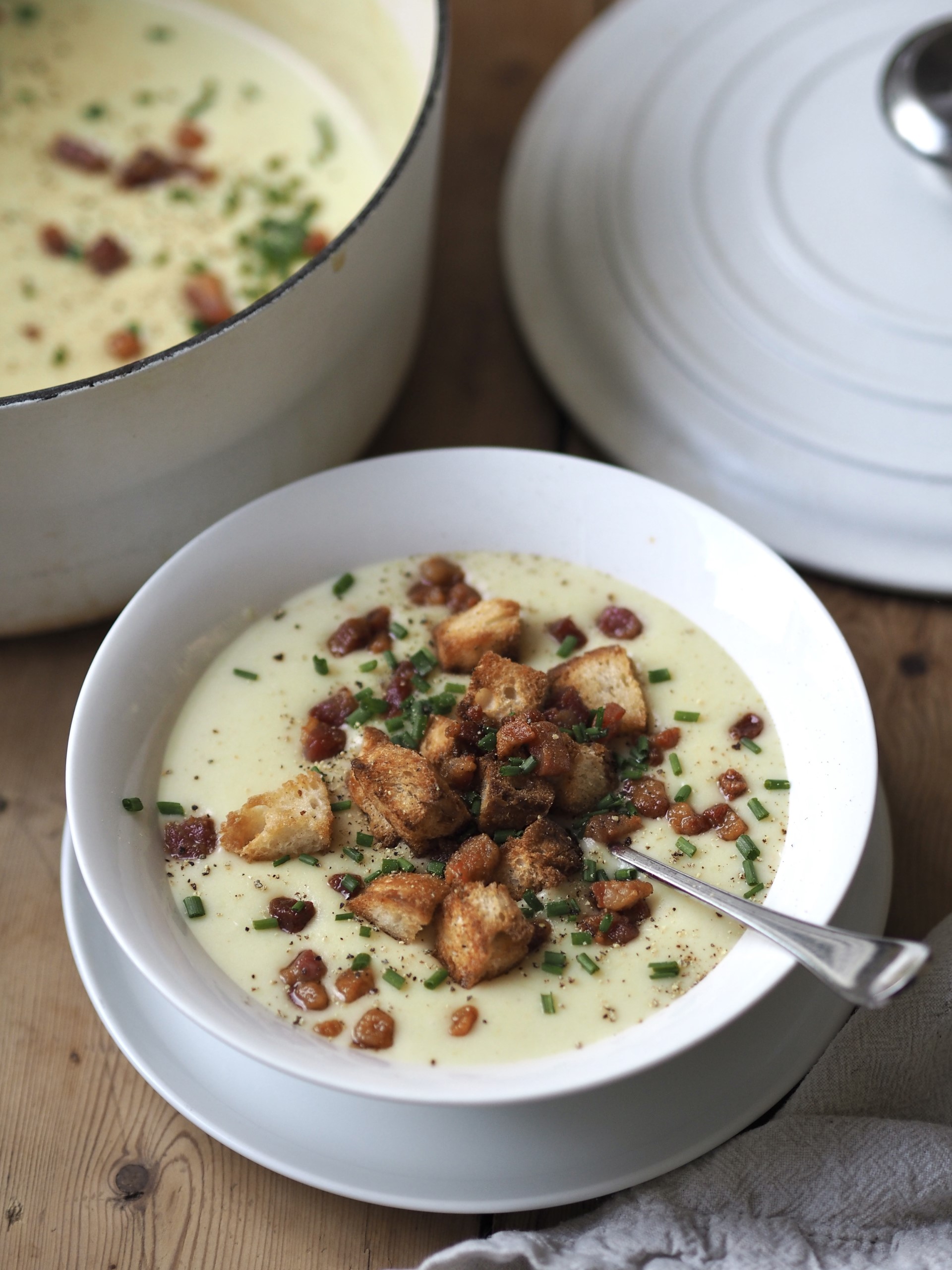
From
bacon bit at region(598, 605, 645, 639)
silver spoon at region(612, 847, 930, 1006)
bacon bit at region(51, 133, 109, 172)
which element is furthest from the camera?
bacon bit at region(51, 133, 109, 172)

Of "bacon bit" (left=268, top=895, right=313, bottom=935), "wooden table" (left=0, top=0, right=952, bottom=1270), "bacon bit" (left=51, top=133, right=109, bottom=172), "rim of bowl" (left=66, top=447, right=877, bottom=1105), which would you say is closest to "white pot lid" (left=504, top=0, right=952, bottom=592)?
"wooden table" (left=0, top=0, right=952, bottom=1270)

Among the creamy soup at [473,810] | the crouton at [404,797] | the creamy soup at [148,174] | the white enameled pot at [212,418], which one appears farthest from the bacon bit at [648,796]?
the creamy soup at [148,174]

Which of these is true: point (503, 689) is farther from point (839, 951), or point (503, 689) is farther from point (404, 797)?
point (839, 951)

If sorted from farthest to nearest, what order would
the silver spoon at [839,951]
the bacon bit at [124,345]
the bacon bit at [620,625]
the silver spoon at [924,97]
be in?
1. the bacon bit at [124,345]
2. the silver spoon at [924,97]
3. the bacon bit at [620,625]
4. the silver spoon at [839,951]

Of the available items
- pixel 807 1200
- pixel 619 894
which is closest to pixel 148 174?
pixel 619 894

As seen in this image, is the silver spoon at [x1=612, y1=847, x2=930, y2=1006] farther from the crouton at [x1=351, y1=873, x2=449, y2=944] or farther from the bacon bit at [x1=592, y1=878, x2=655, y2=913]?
the crouton at [x1=351, y1=873, x2=449, y2=944]

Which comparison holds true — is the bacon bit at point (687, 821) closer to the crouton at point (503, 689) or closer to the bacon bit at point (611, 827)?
the bacon bit at point (611, 827)
